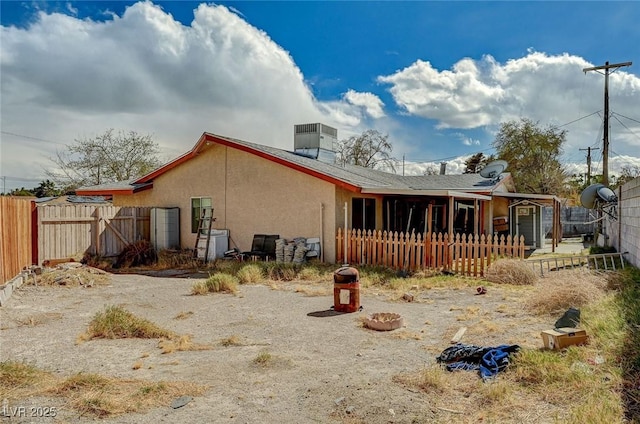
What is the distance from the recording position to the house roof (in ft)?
41.7

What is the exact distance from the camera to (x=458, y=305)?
817 cm

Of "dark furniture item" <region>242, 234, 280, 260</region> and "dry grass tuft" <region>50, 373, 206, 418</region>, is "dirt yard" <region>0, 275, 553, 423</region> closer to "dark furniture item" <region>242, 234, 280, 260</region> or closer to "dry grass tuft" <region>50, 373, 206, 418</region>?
"dry grass tuft" <region>50, 373, 206, 418</region>

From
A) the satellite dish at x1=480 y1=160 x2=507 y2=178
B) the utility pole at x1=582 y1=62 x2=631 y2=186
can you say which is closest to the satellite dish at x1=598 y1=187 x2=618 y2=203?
the satellite dish at x1=480 y1=160 x2=507 y2=178

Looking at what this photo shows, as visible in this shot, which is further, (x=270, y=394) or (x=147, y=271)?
(x=147, y=271)

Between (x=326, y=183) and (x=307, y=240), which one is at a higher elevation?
(x=326, y=183)

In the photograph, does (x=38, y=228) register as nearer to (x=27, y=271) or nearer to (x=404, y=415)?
(x=27, y=271)

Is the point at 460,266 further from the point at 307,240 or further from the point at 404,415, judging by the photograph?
the point at 404,415

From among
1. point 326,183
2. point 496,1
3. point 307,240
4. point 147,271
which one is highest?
point 496,1

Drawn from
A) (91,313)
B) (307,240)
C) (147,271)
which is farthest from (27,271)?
(307,240)

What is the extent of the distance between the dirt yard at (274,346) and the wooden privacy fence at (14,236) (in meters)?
0.72

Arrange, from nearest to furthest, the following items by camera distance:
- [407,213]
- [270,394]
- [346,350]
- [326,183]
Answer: [270,394]
[346,350]
[326,183]
[407,213]

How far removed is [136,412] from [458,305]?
6171mm

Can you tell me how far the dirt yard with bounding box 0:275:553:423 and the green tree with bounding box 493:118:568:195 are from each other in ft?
88.6

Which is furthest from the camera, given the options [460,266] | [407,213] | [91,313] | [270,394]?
[407,213]
